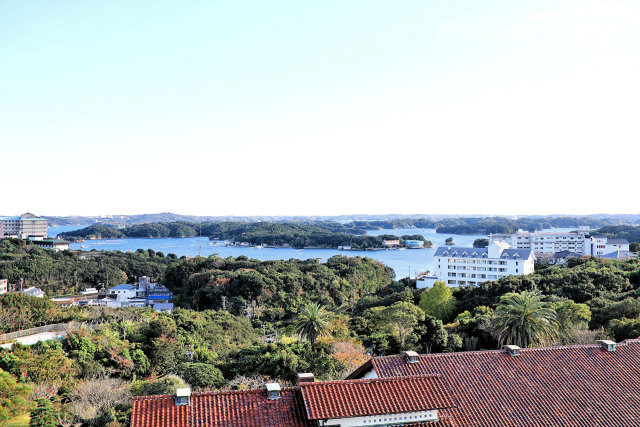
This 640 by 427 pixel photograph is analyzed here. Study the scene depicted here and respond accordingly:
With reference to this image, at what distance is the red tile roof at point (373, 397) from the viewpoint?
10.3 metres

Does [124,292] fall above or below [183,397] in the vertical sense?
below

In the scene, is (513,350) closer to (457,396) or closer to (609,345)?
(457,396)

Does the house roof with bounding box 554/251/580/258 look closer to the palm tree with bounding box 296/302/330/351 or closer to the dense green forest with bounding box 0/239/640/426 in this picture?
the dense green forest with bounding box 0/239/640/426

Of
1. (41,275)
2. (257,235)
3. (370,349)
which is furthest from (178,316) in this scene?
(257,235)

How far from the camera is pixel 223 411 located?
1055 cm

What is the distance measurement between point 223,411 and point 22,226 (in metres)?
147

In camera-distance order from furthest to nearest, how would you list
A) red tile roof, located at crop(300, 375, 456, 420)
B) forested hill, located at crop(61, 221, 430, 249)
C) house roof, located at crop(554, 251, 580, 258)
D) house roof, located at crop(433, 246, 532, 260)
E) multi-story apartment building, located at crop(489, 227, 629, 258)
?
forested hill, located at crop(61, 221, 430, 249)
multi-story apartment building, located at crop(489, 227, 629, 258)
house roof, located at crop(554, 251, 580, 258)
house roof, located at crop(433, 246, 532, 260)
red tile roof, located at crop(300, 375, 456, 420)

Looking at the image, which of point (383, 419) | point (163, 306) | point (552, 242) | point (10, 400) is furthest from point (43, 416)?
point (552, 242)

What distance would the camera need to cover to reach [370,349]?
2691cm

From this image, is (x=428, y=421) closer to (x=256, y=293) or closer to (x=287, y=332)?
(x=287, y=332)

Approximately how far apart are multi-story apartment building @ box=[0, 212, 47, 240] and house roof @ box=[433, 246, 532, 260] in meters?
114

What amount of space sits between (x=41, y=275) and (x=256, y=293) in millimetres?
34256

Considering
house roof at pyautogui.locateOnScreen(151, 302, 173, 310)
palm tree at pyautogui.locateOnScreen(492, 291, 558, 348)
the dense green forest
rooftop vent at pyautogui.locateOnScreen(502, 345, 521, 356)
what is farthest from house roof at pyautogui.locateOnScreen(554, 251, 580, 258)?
rooftop vent at pyautogui.locateOnScreen(502, 345, 521, 356)

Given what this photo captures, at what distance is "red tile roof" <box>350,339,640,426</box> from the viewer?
38.3 feet
